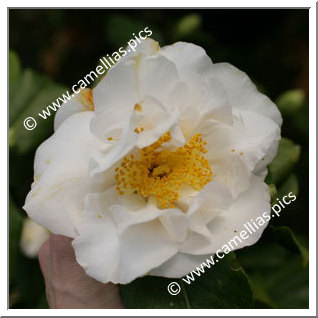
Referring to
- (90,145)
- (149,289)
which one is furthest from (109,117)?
(149,289)

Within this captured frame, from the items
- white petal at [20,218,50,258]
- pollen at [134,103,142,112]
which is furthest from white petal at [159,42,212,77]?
white petal at [20,218,50,258]

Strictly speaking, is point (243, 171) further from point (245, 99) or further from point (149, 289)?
point (149, 289)

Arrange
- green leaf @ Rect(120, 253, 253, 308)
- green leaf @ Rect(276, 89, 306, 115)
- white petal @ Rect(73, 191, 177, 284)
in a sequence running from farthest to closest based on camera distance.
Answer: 1. green leaf @ Rect(276, 89, 306, 115)
2. green leaf @ Rect(120, 253, 253, 308)
3. white petal @ Rect(73, 191, 177, 284)

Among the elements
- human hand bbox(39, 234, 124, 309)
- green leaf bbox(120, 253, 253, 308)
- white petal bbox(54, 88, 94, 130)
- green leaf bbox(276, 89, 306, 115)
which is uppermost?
white petal bbox(54, 88, 94, 130)

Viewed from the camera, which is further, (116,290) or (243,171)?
(116,290)

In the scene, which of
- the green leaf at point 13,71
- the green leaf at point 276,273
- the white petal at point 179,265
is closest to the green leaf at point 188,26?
the green leaf at point 13,71

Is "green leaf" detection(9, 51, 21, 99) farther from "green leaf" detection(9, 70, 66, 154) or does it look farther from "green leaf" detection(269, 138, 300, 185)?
"green leaf" detection(269, 138, 300, 185)

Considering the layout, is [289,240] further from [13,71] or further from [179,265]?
[13,71]
